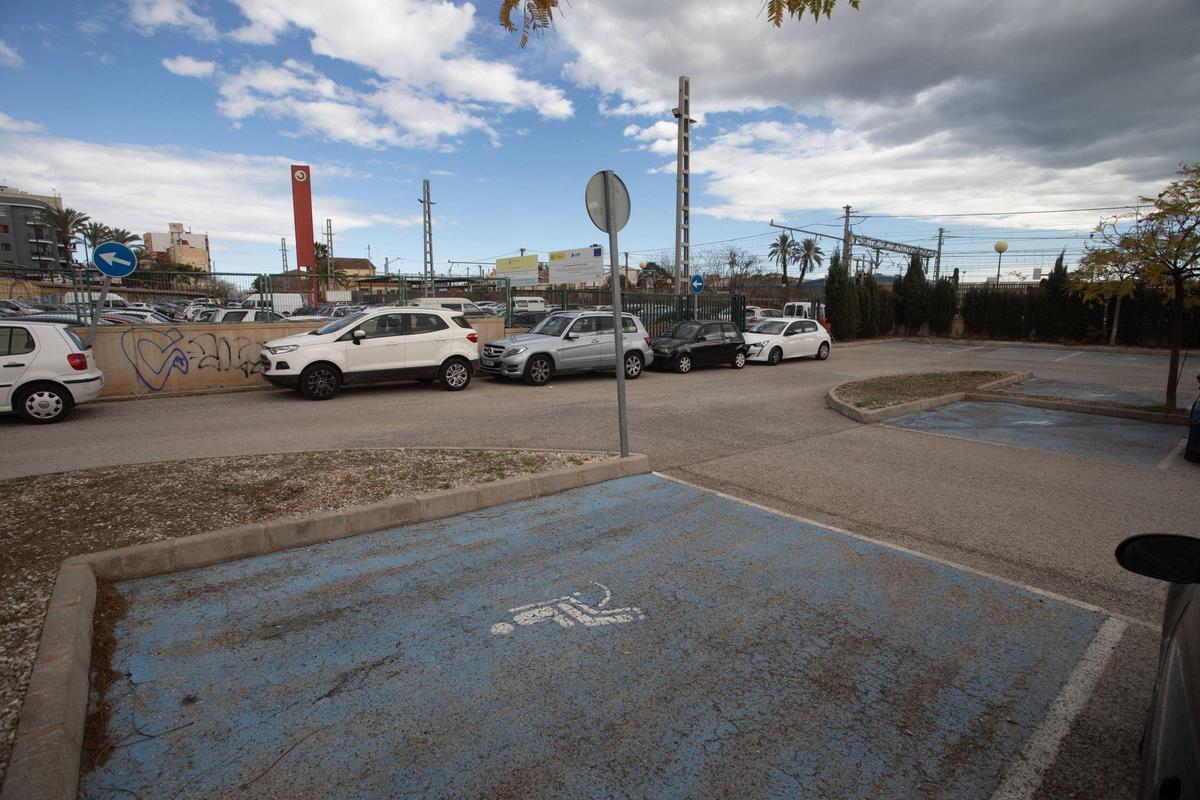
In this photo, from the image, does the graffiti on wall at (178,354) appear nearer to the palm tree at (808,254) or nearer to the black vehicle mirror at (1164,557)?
the black vehicle mirror at (1164,557)

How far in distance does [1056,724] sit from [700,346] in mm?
15129

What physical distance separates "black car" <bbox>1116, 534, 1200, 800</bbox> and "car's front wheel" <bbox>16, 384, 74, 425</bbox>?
12.2 meters

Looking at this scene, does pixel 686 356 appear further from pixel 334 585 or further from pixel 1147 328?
pixel 1147 328

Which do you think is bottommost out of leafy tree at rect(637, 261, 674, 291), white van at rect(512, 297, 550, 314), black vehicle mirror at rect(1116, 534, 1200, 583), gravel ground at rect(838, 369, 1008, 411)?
gravel ground at rect(838, 369, 1008, 411)

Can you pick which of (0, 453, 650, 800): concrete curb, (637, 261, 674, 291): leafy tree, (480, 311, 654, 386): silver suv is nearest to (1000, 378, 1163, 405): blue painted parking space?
(480, 311, 654, 386): silver suv

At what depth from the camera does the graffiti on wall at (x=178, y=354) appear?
1233 centimetres

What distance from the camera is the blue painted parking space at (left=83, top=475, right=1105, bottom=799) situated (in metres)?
2.49

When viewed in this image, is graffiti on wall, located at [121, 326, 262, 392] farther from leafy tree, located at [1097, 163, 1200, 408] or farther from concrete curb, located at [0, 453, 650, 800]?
leafy tree, located at [1097, 163, 1200, 408]

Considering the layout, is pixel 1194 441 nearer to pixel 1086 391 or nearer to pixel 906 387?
pixel 906 387

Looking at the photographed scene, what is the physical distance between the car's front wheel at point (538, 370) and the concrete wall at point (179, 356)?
542cm

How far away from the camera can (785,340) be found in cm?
2000

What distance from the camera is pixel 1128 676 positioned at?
10.3 ft

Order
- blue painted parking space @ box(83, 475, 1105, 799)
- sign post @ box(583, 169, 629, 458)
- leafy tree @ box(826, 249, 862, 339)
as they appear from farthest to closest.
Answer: leafy tree @ box(826, 249, 862, 339) < sign post @ box(583, 169, 629, 458) < blue painted parking space @ box(83, 475, 1105, 799)

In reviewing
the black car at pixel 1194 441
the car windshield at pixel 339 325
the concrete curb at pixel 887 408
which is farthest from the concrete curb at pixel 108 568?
the car windshield at pixel 339 325
